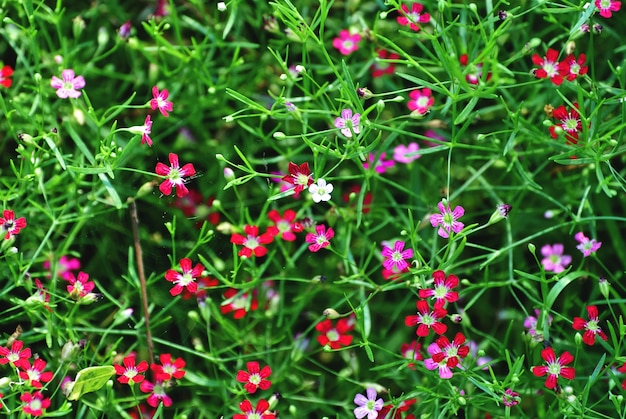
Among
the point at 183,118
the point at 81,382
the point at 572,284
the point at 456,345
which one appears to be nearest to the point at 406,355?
the point at 456,345

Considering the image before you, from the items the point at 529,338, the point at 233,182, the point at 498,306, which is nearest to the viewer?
the point at 233,182

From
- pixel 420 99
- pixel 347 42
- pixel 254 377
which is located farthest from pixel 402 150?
pixel 254 377

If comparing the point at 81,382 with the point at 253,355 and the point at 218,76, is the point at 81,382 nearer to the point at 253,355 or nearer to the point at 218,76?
the point at 253,355

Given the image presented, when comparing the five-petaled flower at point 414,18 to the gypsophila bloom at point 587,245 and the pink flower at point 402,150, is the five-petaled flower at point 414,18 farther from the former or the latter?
the gypsophila bloom at point 587,245

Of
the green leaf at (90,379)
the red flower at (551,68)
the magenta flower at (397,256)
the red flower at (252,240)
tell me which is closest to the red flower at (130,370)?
the green leaf at (90,379)

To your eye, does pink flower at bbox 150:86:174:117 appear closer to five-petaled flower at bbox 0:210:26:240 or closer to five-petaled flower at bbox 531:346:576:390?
five-petaled flower at bbox 0:210:26:240

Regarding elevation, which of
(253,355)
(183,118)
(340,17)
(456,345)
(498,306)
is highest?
(340,17)
